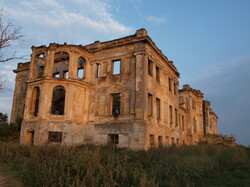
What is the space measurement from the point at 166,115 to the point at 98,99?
6364 millimetres

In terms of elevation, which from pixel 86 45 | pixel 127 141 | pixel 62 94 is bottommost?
pixel 127 141

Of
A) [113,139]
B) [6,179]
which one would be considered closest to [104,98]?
[113,139]

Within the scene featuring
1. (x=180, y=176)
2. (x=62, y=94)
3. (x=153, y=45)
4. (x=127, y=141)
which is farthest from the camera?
(x=62, y=94)

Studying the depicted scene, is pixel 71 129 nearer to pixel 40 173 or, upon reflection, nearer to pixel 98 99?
pixel 98 99

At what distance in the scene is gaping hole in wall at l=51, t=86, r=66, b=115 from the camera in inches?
812

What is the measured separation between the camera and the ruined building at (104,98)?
605 inches

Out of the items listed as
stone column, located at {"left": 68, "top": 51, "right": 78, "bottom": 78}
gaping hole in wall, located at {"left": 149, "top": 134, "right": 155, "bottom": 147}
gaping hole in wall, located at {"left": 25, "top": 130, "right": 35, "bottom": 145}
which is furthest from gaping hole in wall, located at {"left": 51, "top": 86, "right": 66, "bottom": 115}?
gaping hole in wall, located at {"left": 149, "top": 134, "right": 155, "bottom": 147}

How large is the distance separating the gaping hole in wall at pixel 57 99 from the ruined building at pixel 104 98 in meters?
2.95

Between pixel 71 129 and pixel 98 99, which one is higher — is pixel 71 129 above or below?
below

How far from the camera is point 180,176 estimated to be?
7406 millimetres

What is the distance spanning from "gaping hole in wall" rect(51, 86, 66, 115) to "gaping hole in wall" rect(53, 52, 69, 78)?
130cm

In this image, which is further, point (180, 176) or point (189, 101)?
point (189, 101)

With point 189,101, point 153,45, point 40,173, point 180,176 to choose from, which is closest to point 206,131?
point 189,101

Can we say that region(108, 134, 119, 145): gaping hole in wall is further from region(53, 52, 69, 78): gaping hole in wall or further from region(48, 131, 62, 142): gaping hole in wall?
region(53, 52, 69, 78): gaping hole in wall
